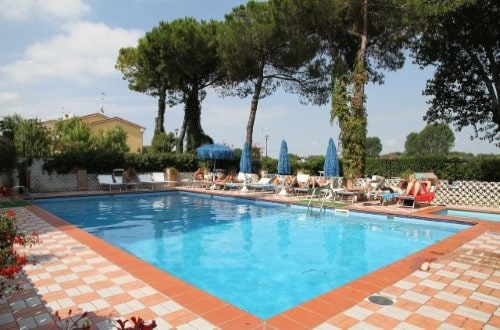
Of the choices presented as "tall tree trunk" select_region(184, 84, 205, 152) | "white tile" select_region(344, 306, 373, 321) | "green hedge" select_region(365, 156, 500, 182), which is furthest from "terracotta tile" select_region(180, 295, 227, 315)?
"tall tree trunk" select_region(184, 84, 205, 152)

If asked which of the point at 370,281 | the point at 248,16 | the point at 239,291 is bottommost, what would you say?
the point at 239,291

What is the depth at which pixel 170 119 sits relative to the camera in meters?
22.8

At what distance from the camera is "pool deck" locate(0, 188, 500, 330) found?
3176mm

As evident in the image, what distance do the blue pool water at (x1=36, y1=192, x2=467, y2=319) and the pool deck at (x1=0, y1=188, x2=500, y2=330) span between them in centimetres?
83

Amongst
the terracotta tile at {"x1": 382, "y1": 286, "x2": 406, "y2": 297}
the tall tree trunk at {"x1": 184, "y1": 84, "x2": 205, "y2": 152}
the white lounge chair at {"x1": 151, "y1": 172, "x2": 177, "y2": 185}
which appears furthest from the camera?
the tall tree trunk at {"x1": 184, "y1": 84, "x2": 205, "y2": 152}

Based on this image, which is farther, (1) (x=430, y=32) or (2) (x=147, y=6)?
(1) (x=430, y=32)

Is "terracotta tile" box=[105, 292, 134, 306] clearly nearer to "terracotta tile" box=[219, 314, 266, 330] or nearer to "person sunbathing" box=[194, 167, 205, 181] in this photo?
"terracotta tile" box=[219, 314, 266, 330]

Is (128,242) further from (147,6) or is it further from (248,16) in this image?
(248,16)

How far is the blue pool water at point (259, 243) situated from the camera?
16.5 feet

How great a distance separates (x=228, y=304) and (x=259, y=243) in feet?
12.3

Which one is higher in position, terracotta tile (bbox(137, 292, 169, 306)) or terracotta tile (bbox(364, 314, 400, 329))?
terracotta tile (bbox(364, 314, 400, 329))

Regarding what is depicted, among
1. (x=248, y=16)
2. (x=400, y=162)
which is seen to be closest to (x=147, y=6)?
(x=248, y=16)

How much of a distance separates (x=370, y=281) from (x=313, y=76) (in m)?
16.2

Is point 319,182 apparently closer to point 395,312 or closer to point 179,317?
point 395,312
